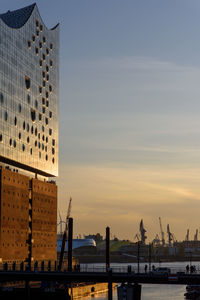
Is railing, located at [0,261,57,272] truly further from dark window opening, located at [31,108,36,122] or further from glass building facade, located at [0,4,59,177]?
dark window opening, located at [31,108,36,122]

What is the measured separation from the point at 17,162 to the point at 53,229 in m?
26.6

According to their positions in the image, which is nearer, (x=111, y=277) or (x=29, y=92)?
(x=111, y=277)

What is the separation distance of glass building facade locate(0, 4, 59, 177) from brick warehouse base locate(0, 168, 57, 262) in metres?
4.59

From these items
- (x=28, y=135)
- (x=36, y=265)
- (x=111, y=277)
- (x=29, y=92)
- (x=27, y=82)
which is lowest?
(x=111, y=277)

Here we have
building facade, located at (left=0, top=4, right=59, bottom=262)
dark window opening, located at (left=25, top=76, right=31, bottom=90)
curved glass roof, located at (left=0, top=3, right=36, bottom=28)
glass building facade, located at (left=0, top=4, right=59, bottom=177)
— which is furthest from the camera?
curved glass roof, located at (left=0, top=3, right=36, bottom=28)

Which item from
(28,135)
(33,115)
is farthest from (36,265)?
(33,115)

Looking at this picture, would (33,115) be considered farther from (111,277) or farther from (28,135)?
(111,277)

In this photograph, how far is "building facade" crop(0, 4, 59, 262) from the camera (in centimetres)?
13588

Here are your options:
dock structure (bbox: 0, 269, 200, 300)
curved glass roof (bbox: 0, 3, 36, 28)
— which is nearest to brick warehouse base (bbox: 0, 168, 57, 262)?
curved glass roof (bbox: 0, 3, 36, 28)

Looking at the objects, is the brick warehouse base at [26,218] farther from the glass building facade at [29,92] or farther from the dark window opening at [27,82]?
the dark window opening at [27,82]

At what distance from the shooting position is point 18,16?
160m

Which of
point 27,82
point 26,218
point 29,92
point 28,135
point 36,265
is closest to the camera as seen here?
point 36,265

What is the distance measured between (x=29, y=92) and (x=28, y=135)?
1116 cm

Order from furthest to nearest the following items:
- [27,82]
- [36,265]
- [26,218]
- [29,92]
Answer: [29,92] → [27,82] → [26,218] → [36,265]
